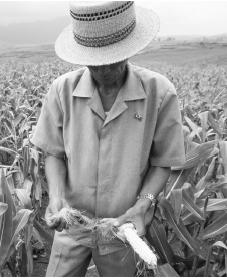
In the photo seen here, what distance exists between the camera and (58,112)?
4.64ft

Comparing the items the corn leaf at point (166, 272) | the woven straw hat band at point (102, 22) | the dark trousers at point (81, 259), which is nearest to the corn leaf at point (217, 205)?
the corn leaf at point (166, 272)

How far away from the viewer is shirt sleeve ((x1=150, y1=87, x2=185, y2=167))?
4.52 feet

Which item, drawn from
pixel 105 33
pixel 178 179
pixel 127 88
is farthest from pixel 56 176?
pixel 178 179

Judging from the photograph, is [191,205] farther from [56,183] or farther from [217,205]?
[56,183]

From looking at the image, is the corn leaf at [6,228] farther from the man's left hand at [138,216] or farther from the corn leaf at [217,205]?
the corn leaf at [217,205]

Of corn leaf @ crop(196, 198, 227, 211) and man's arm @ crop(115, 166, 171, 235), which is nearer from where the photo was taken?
man's arm @ crop(115, 166, 171, 235)

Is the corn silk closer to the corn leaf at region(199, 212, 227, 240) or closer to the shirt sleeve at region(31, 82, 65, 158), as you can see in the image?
the shirt sleeve at region(31, 82, 65, 158)

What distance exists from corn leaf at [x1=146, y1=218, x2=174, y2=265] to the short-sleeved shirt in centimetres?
47

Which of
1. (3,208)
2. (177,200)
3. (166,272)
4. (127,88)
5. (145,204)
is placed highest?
(127,88)

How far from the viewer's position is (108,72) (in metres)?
1.27

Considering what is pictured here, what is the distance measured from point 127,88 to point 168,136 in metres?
0.21

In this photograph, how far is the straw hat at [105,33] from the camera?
3.96ft

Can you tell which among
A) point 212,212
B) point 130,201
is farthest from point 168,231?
point 130,201

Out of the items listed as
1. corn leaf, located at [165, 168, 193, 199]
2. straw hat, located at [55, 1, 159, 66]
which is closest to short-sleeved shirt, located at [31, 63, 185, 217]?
straw hat, located at [55, 1, 159, 66]
